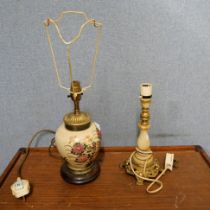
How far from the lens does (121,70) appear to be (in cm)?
80

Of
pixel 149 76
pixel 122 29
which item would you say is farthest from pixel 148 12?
pixel 149 76

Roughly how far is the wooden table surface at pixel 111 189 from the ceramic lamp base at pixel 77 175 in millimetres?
13

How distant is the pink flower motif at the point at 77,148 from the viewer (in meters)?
0.61

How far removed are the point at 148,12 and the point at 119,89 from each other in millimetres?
280

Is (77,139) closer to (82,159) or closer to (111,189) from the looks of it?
(82,159)

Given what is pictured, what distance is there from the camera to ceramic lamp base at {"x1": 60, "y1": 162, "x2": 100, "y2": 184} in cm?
66

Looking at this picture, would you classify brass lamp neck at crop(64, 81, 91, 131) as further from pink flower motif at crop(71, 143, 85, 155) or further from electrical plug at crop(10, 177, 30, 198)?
electrical plug at crop(10, 177, 30, 198)

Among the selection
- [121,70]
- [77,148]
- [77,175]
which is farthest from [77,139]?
[121,70]

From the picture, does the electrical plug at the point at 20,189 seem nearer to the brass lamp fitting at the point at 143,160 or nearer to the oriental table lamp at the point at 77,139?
the oriental table lamp at the point at 77,139

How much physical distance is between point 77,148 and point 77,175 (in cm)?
11

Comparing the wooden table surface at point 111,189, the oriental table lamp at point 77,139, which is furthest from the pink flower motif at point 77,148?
the wooden table surface at point 111,189

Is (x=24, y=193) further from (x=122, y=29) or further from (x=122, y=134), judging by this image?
(x=122, y=29)

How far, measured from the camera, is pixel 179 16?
2.43 ft

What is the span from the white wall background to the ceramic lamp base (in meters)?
0.22
